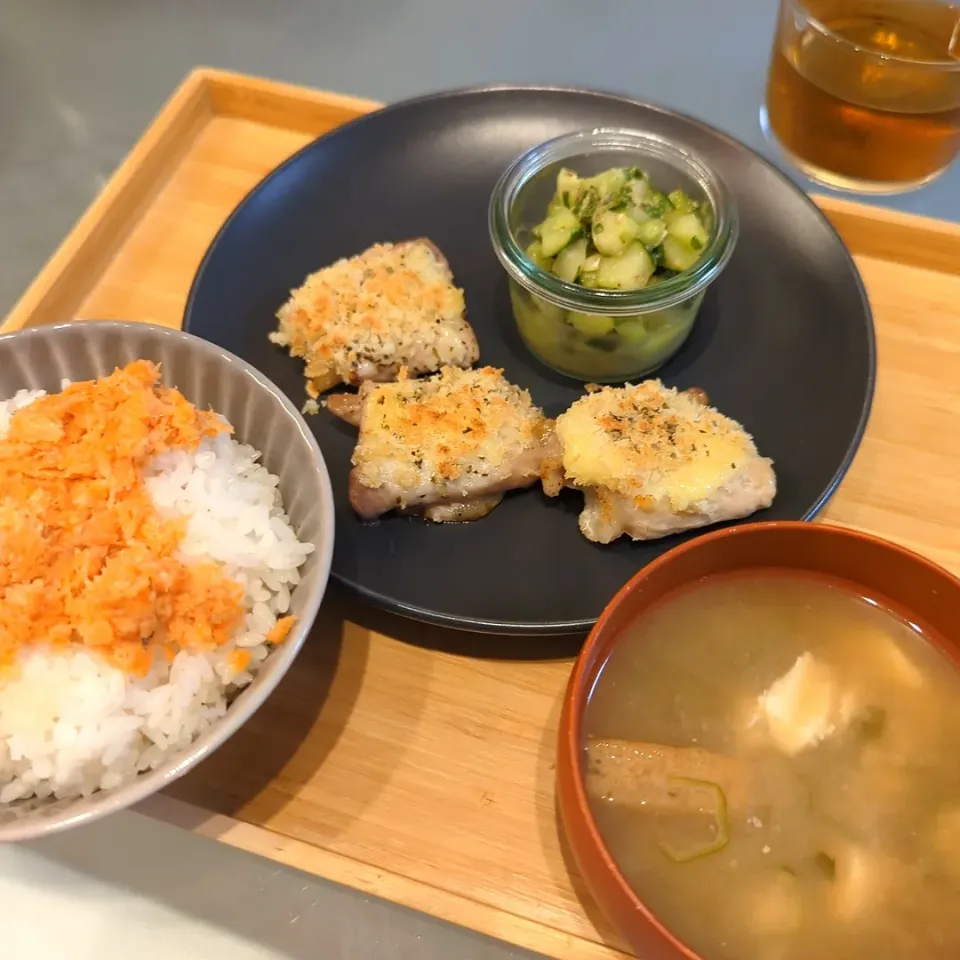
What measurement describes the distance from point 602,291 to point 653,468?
1.23ft

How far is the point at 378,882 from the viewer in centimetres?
137

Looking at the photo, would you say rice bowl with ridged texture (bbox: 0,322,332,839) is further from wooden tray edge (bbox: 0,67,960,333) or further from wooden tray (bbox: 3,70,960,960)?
wooden tray edge (bbox: 0,67,960,333)

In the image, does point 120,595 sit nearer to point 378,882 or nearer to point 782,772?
point 378,882

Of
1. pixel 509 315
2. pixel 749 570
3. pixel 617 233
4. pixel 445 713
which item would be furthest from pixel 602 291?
pixel 445 713

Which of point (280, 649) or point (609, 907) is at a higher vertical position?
point (280, 649)

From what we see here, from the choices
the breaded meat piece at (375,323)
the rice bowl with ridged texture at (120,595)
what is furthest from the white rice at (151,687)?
the breaded meat piece at (375,323)

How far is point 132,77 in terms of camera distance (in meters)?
3.09

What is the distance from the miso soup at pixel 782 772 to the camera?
3.85 ft

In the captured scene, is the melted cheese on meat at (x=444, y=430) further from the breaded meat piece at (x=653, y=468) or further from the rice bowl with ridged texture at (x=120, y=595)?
the rice bowl with ridged texture at (x=120, y=595)

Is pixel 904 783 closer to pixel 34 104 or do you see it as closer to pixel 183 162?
pixel 183 162

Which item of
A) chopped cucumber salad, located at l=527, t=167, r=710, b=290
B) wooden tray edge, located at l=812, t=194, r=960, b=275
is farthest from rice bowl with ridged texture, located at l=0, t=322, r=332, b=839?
wooden tray edge, located at l=812, t=194, r=960, b=275

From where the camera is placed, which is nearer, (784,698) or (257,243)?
(784,698)

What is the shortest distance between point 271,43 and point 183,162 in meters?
1.11

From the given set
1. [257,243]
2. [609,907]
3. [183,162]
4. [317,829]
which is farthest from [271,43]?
[609,907]
